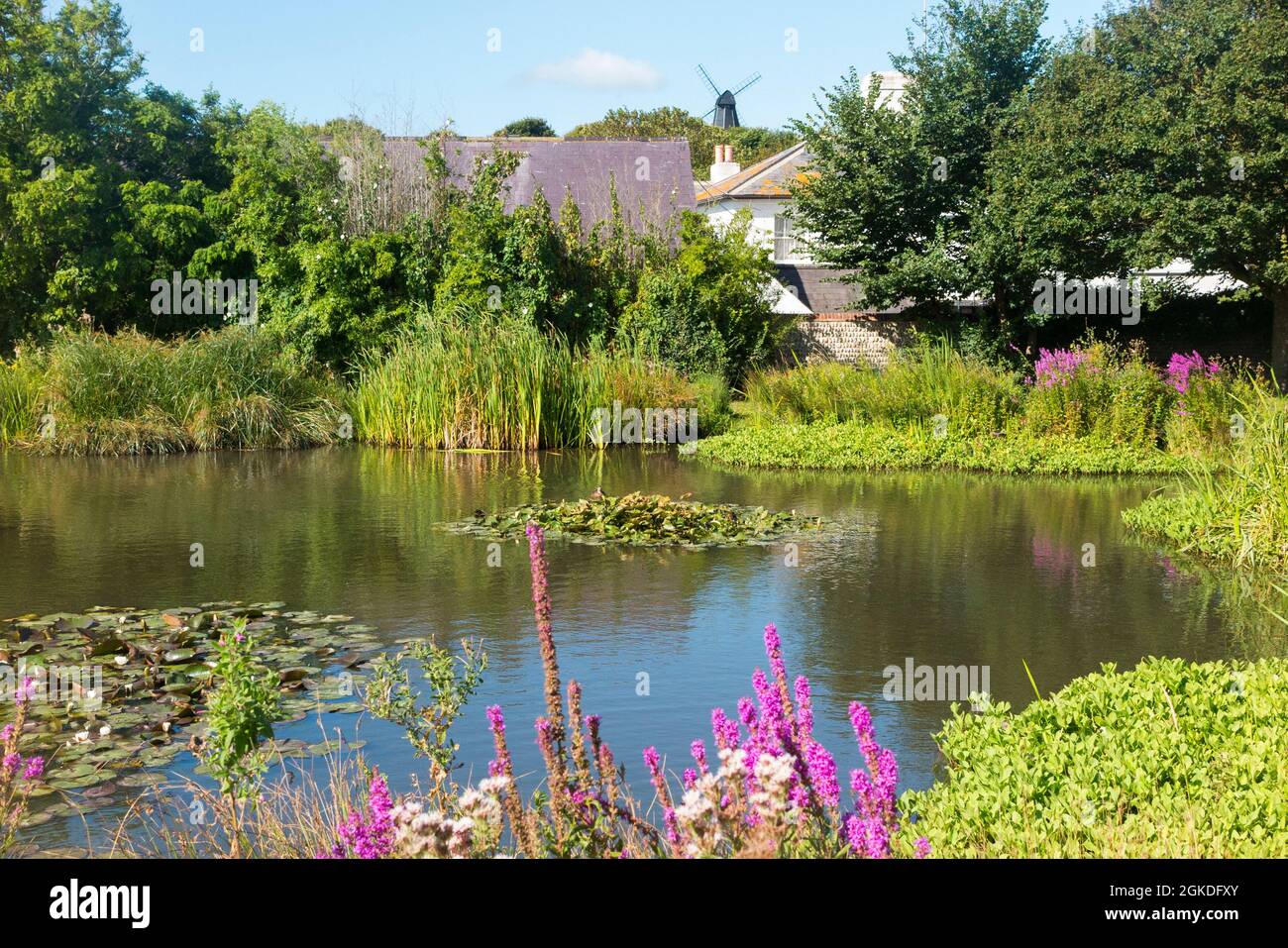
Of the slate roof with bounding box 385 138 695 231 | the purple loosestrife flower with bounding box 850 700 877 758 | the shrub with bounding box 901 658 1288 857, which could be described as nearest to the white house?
the slate roof with bounding box 385 138 695 231

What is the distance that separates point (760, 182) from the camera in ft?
151

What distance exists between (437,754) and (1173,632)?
5.56 m

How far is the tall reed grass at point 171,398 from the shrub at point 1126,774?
15.8 meters

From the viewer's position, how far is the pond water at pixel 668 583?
658cm

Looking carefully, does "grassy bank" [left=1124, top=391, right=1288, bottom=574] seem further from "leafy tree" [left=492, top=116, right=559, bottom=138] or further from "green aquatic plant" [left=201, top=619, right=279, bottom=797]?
"leafy tree" [left=492, top=116, right=559, bottom=138]

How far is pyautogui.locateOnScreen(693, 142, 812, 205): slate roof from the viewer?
147 ft

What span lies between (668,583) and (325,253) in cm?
1523

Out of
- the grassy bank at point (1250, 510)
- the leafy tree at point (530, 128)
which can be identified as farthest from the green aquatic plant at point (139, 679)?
the leafy tree at point (530, 128)

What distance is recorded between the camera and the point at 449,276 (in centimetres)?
2286

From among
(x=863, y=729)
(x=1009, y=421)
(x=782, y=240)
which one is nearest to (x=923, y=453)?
(x=1009, y=421)

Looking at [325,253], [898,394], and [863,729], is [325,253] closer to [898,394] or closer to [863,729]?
[898,394]

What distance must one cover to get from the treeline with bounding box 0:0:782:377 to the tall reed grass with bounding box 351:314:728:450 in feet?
5.94

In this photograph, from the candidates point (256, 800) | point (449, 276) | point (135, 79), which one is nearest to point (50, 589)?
point (256, 800)

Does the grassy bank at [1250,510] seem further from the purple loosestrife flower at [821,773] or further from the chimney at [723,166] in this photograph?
the chimney at [723,166]
